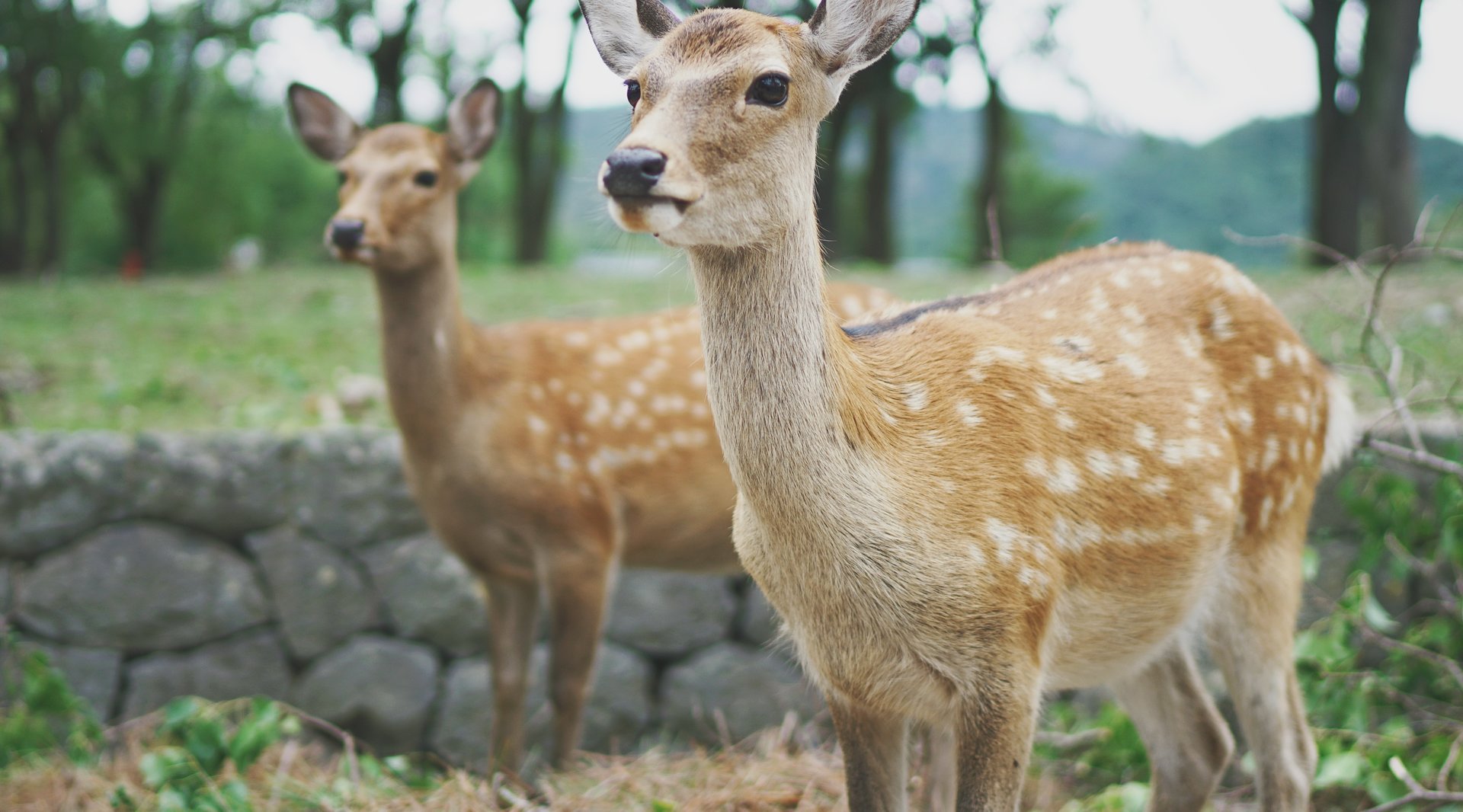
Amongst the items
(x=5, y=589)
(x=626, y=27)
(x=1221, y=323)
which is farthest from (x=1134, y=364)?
(x=5, y=589)

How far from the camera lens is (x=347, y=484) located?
5.43 metres

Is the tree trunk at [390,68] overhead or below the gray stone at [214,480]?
overhead

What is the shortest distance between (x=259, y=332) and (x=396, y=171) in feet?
12.1

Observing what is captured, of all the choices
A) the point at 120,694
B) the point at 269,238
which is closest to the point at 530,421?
the point at 120,694

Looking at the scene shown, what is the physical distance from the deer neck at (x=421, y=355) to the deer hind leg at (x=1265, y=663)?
2823 millimetres

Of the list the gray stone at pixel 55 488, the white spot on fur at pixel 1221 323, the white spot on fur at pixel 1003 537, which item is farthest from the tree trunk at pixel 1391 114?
the gray stone at pixel 55 488

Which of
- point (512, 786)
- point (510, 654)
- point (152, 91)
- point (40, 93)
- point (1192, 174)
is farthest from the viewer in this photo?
point (1192, 174)

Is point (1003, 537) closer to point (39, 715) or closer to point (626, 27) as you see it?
point (626, 27)

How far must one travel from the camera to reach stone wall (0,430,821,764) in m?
5.19

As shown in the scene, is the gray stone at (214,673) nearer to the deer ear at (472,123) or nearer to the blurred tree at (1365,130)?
the deer ear at (472,123)

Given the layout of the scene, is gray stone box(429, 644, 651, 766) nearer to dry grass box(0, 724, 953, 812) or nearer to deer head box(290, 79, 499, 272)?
dry grass box(0, 724, 953, 812)

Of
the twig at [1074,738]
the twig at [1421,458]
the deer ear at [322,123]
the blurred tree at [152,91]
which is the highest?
the blurred tree at [152,91]

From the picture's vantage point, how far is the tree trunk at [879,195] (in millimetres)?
17734

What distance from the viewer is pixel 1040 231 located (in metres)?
41.6
